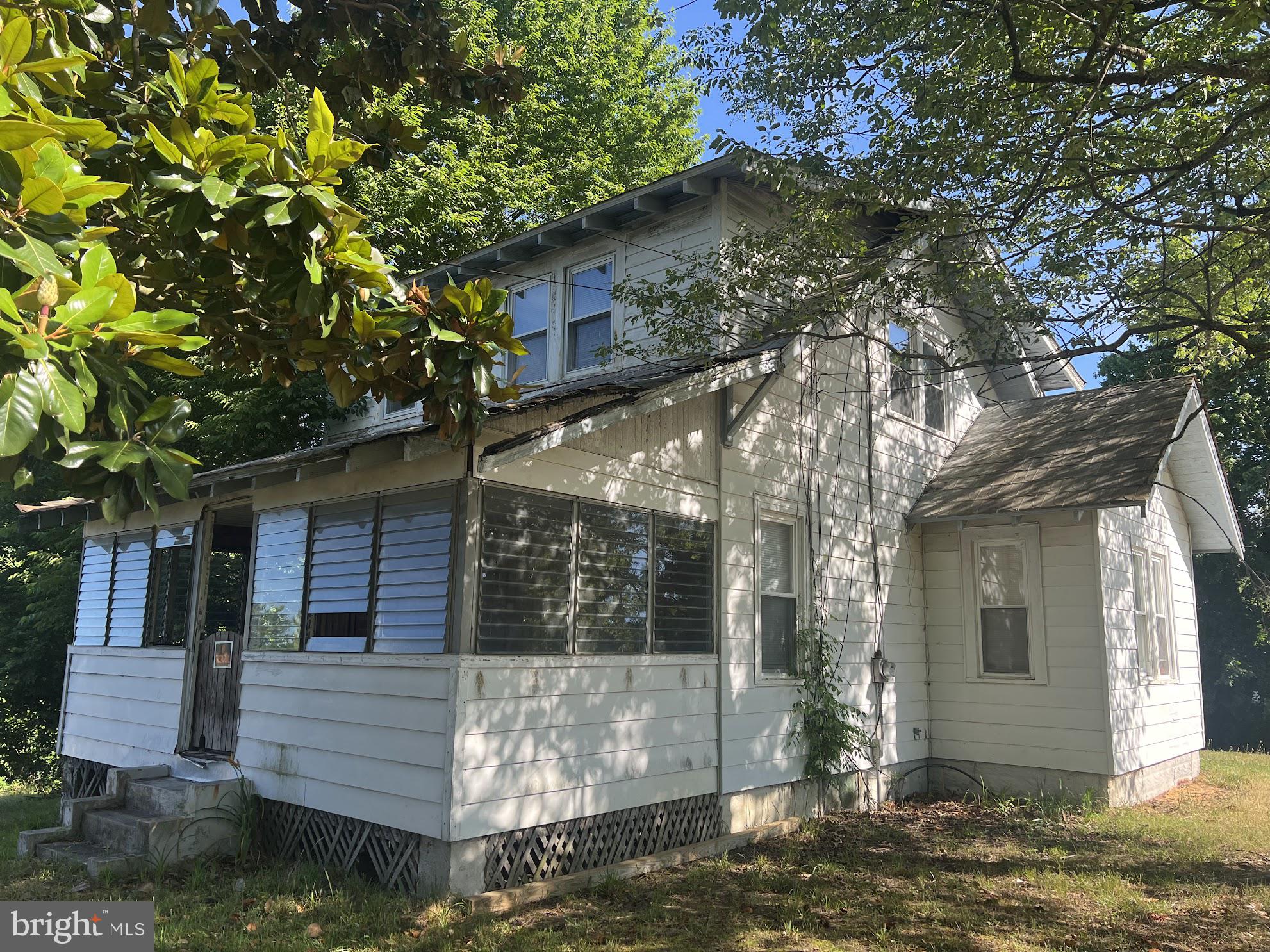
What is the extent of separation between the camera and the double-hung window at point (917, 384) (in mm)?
12125

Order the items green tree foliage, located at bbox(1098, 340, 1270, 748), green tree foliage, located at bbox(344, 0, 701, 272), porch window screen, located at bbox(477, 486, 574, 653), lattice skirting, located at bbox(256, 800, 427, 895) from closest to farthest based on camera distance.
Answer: lattice skirting, located at bbox(256, 800, 427, 895) → porch window screen, located at bbox(477, 486, 574, 653) → green tree foliage, located at bbox(344, 0, 701, 272) → green tree foliage, located at bbox(1098, 340, 1270, 748)

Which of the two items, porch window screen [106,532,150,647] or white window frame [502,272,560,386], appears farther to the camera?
white window frame [502,272,560,386]

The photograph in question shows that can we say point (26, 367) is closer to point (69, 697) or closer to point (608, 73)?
point (69, 697)

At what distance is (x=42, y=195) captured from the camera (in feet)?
8.86

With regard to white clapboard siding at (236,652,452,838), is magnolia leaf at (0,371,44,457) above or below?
above

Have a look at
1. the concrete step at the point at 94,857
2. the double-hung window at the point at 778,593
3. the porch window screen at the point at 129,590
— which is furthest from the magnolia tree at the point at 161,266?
the porch window screen at the point at 129,590

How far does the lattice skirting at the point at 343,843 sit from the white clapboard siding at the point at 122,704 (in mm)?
2126

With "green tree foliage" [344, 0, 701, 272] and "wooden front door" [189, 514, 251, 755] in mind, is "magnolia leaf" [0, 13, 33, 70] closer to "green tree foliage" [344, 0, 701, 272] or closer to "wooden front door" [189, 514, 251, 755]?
"wooden front door" [189, 514, 251, 755]

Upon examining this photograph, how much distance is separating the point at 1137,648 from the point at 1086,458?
2.62m

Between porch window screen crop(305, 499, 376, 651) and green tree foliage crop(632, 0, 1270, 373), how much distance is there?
158 inches

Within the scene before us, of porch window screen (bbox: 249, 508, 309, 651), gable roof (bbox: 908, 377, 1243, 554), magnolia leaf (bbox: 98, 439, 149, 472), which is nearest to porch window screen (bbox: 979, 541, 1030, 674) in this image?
gable roof (bbox: 908, 377, 1243, 554)

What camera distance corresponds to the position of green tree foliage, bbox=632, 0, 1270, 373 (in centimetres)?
734

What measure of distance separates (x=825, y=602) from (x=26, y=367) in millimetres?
8653

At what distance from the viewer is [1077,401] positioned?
13.5 meters
